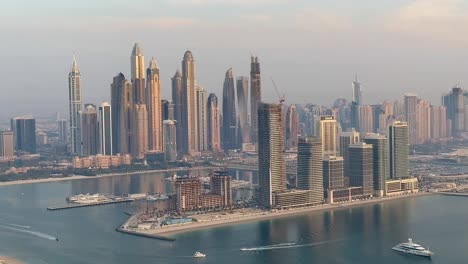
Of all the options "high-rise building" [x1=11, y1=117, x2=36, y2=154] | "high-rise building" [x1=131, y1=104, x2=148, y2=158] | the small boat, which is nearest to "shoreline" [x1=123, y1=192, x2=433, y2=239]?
the small boat

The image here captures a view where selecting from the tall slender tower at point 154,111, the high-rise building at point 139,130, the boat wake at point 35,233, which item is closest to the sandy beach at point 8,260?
the boat wake at point 35,233

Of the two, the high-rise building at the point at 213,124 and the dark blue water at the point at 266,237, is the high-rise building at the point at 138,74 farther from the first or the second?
the dark blue water at the point at 266,237

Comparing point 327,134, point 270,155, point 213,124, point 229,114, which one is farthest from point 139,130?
point 270,155

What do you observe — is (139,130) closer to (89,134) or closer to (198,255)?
(89,134)

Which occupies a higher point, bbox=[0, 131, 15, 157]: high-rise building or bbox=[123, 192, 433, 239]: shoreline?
bbox=[0, 131, 15, 157]: high-rise building

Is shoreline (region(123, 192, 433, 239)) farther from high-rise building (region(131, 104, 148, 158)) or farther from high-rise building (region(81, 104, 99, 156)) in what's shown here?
high-rise building (region(81, 104, 99, 156))
